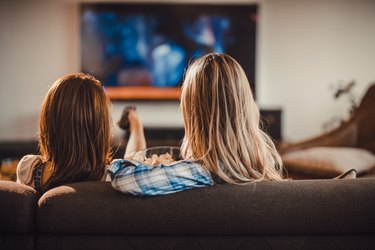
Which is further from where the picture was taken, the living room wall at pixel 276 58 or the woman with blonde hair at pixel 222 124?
the living room wall at pixel 276 58

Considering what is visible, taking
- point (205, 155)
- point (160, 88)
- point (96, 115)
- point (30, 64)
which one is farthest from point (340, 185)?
point (30, 64)

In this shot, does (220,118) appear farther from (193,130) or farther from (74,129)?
(74,129)

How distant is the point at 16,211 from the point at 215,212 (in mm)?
476

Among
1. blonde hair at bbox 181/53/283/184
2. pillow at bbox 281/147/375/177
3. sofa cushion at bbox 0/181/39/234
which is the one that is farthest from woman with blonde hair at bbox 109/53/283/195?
pillow at bbox 281/147/375/177

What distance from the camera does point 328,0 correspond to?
17.6 ft

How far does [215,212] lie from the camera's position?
1.24m

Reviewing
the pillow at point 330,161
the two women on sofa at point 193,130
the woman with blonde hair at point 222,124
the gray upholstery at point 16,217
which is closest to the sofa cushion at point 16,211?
the gray upholstery at point 16,217

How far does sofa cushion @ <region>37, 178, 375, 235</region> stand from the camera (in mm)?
1236

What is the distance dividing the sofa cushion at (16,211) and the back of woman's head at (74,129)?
0.71 ft

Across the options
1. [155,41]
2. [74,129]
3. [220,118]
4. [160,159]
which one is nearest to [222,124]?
[220,118]

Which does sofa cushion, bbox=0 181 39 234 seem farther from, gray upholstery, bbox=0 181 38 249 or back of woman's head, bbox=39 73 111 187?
back of woman's head, bbox=39 73 111 187

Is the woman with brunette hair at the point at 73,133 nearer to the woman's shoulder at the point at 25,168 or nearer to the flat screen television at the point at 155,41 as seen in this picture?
the woman's shoulder at the point at 25,168

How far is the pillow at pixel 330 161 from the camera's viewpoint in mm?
3020

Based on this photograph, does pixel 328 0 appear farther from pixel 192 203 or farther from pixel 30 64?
pixel 192 203
